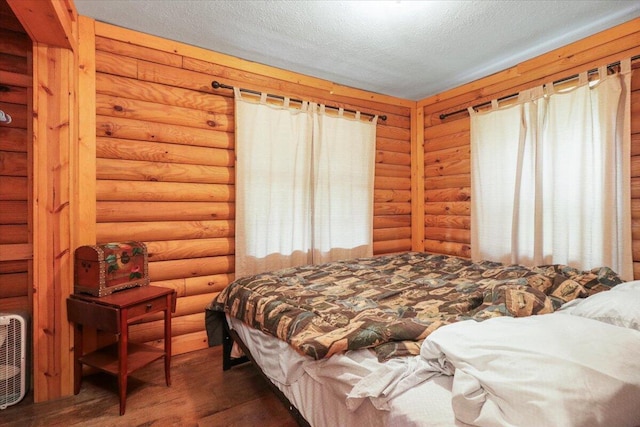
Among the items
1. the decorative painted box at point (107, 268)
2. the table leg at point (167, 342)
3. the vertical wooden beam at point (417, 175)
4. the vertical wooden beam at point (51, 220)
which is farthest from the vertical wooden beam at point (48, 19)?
the vertical wooden beam at point (417, 175)

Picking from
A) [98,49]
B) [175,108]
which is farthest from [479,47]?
[98,49]

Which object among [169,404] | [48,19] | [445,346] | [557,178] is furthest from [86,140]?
[557,178]

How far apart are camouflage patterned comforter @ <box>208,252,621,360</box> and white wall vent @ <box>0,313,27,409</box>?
43.2 inches

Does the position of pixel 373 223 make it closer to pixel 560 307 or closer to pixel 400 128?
pixel 400 128

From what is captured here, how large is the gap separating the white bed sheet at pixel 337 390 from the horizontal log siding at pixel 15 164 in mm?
1695

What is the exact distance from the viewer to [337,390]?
1210 millimetres

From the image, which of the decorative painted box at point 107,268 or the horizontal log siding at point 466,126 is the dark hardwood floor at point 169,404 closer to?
the decorative painted box at point 107,268

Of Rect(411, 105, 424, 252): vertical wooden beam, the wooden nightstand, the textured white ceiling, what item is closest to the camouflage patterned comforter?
the wooden nightstand

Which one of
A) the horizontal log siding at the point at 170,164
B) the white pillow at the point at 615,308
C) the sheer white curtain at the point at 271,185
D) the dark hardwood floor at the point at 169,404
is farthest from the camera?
the sheer white curtain at the point at 271,185

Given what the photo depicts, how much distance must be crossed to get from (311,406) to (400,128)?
3.26m

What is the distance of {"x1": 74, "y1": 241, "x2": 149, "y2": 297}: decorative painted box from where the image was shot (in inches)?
77.5

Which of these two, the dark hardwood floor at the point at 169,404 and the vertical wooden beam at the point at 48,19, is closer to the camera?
the vertical wooden beam at the point at 48,19

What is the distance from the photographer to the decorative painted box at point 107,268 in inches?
77.5

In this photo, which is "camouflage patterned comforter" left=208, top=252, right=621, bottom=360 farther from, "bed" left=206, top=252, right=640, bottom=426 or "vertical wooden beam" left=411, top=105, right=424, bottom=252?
"vertical wooden beam" left=411, top=105, right=424, bottom=252
